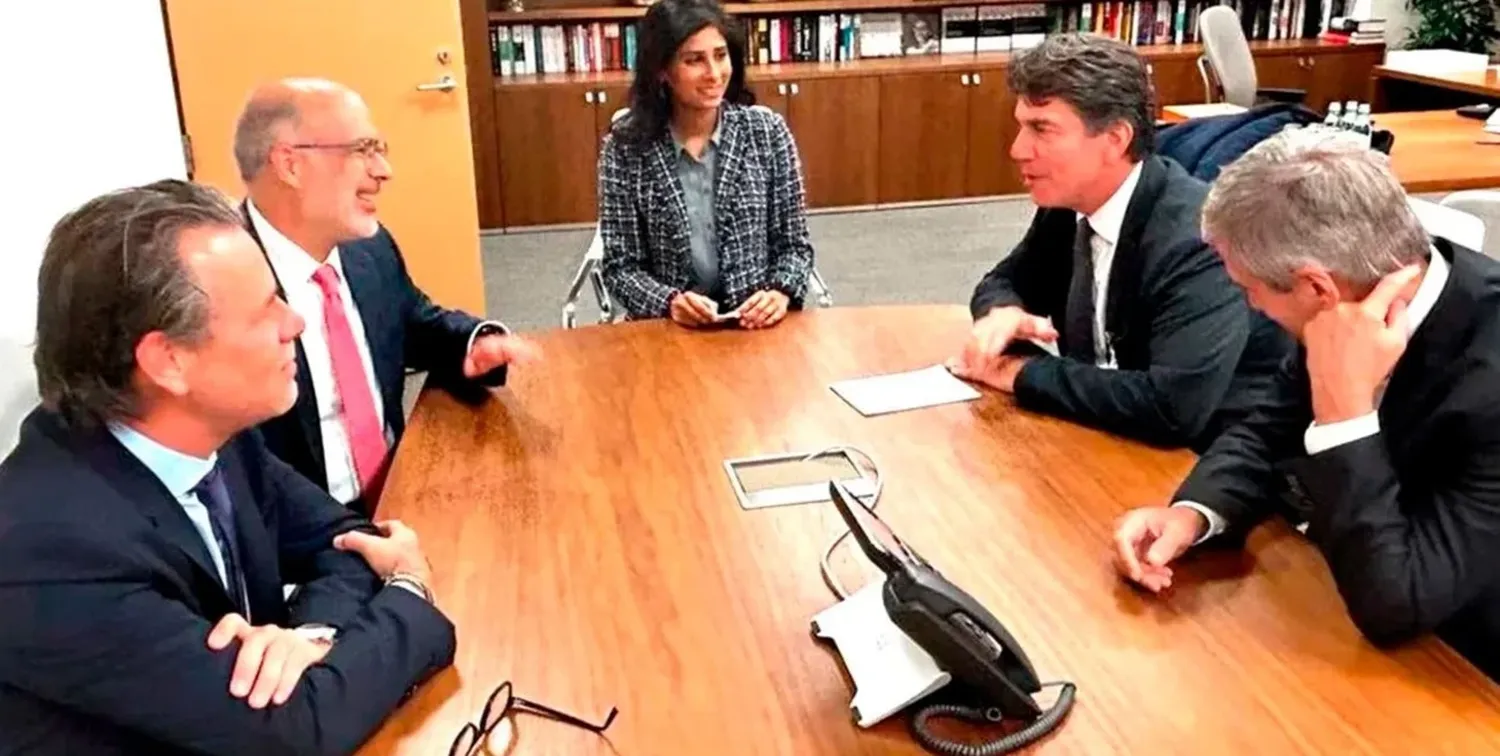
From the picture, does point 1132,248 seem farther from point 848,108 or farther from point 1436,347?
point 848,108

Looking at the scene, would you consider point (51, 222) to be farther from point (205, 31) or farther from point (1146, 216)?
point (205, 31)

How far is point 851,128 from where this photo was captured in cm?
641

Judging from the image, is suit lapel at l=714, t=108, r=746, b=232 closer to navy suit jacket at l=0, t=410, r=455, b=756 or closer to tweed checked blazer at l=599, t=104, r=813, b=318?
tweed checked blazer at l=599, t=104, r=813, b=318

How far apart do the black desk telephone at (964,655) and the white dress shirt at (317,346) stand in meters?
1.12

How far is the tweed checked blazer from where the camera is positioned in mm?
3014

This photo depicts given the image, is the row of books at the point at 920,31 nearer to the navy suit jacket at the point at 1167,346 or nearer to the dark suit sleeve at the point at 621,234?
the dark suit sleeve at the point at 621,234

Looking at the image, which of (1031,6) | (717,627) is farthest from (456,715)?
(1031,6)

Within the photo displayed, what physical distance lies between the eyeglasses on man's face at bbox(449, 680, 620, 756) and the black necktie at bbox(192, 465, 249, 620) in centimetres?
32

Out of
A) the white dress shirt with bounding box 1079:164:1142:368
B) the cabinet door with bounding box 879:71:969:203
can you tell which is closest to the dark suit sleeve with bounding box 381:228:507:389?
the white dress shirt with bounding box 1079:164:1142:368

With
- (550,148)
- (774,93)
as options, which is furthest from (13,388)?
(774,93)

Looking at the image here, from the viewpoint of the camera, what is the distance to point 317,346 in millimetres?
2156

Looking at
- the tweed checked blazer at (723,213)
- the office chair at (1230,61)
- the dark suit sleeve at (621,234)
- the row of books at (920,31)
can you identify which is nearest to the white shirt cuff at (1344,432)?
the tweed checked blazer at (723,213)

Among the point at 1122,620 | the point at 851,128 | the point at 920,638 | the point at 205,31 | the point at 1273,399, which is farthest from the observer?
the point at 851,128

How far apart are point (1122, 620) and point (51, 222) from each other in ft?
5.46
